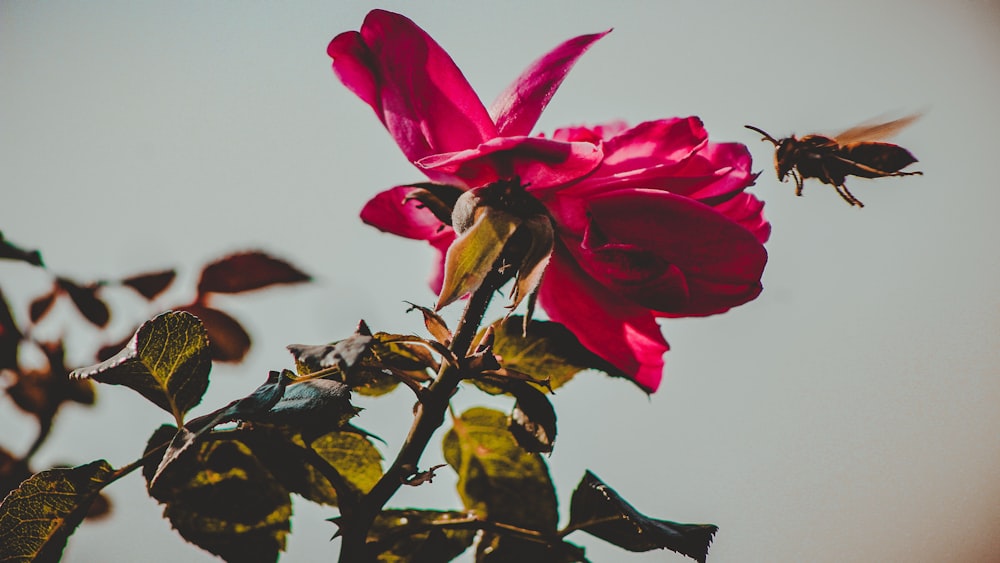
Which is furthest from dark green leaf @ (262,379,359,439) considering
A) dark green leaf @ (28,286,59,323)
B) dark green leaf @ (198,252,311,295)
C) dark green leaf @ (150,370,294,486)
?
dark green leaf @ (28,286,59,323)

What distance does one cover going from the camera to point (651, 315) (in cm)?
33

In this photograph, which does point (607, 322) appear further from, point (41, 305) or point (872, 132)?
point (41, 305)

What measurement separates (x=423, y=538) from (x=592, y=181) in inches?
7.5

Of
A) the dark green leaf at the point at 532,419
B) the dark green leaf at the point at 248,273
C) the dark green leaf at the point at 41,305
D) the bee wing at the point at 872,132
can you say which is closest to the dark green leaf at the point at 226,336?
the dark green leaf at the point at 248,273

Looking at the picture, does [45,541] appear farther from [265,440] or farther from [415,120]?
[415,120]

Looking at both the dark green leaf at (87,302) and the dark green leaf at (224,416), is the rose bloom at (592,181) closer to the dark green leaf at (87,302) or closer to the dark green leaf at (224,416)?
the dark green leaf at (224,416)

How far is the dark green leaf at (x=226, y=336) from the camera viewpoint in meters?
0.48

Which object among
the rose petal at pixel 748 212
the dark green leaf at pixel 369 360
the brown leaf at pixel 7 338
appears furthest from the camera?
the brown leaf at pixel 7 338

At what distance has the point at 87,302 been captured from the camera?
Result: 0.49m

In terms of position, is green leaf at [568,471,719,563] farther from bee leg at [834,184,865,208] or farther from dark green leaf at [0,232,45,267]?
dark green leaf at [0,232,45,267]

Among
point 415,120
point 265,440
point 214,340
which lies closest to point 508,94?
point 415,120

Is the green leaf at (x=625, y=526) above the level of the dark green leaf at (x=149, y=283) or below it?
below

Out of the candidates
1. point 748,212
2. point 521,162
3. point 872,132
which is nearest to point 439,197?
point 521,162

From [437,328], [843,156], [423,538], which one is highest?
[843,156]
